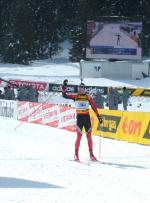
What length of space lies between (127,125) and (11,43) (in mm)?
48181

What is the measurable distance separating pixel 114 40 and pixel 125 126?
28.4 meters

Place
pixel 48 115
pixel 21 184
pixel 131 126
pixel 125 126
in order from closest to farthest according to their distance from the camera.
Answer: pixel 21 184 < pixel 131 126 < pixel 125 126 < pixel 48 115

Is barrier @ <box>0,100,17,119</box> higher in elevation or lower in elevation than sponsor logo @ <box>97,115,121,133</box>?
lower

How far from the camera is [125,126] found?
55.9 feet

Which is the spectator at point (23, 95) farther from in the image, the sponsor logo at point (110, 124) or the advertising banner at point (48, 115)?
the sponsor logo at point (110, 124)

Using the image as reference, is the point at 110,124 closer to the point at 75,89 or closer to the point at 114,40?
the point at 75,89

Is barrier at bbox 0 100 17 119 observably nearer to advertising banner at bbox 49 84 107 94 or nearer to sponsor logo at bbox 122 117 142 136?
sponsor logo at bbox 122 117 142 136

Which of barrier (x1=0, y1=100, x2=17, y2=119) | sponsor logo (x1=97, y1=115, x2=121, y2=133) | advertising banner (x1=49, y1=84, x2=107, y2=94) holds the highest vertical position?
sponsor logo (x1=97, y1=115, x2=121, y2=133)

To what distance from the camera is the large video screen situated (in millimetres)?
44375

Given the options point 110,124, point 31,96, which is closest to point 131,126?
point 110,124

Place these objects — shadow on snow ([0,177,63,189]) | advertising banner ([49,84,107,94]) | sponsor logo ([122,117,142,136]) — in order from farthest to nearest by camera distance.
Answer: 1. advertising banner ([49,84,107,94])
2. sponsor logo ([122,117,142,136])
3. shadow on snow ([0,177,63,189])

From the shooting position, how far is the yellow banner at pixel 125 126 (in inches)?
639

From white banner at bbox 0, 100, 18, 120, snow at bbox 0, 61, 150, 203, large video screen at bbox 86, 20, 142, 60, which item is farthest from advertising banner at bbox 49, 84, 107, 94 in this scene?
snow at bbox 0, 61, 150, 203

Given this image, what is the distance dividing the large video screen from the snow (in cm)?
2559
